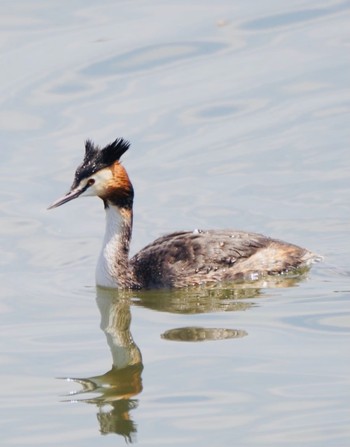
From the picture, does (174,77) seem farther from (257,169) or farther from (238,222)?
(238,222)

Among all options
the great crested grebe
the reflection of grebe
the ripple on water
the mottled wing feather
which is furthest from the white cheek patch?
the ripple on water

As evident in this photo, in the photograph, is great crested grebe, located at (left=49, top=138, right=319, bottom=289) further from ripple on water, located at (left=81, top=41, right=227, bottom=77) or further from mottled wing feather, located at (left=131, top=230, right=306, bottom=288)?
ripple on water, located at (left=81, top=41, right=227, bottom=77)

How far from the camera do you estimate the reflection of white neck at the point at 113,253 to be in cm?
1275

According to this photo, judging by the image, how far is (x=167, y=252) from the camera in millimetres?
12797

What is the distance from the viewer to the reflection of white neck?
12750 millimetres

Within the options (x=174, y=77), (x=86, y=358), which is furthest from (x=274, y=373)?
(x=174, y=77)

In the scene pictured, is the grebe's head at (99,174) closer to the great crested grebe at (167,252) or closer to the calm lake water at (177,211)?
the great crested grebe at (167,252)

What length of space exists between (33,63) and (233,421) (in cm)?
898

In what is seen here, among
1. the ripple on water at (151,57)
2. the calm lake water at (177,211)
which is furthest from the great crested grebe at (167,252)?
the ripple on water at (151,57)

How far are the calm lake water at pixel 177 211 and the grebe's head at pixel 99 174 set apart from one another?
0.76 meters

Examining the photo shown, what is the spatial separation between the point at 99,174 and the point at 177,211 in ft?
5.48

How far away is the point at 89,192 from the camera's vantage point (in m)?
12.7

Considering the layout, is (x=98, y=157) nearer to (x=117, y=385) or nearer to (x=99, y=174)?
(x=99, y=174)

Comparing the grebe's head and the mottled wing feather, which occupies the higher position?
the grebe's head
